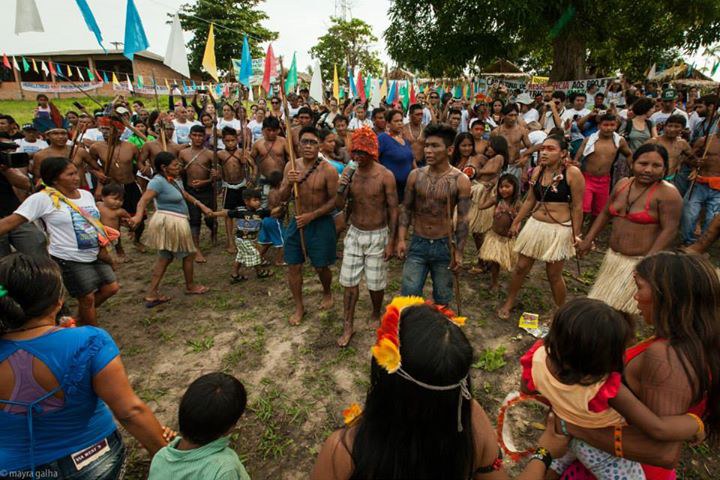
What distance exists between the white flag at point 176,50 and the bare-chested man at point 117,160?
4.42 feet

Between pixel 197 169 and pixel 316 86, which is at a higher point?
pixel 316 86

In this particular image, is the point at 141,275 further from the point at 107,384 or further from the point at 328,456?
the point at 328,456

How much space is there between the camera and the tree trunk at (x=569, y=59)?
16656mm

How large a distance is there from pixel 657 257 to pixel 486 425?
40.8 inches

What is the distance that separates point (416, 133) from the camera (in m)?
7.29

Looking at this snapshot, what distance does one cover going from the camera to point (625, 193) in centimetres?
356

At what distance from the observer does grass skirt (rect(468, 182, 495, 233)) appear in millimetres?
5684

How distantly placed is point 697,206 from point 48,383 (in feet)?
23.9

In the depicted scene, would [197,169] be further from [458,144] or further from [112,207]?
[458,144]

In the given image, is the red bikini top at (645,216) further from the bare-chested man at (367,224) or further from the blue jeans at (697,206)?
the blue jeans at (697,206)

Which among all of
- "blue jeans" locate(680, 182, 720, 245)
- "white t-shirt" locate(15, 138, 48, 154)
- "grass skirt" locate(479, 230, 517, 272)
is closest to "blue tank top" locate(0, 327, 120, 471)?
"grass skirt" locate(479, 230, 517, 272)

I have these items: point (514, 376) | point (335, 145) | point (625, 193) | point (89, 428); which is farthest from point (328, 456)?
point (335, 145)

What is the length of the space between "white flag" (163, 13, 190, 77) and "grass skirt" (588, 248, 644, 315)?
6.70m

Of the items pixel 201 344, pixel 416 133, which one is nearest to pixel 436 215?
pixel 201 344
